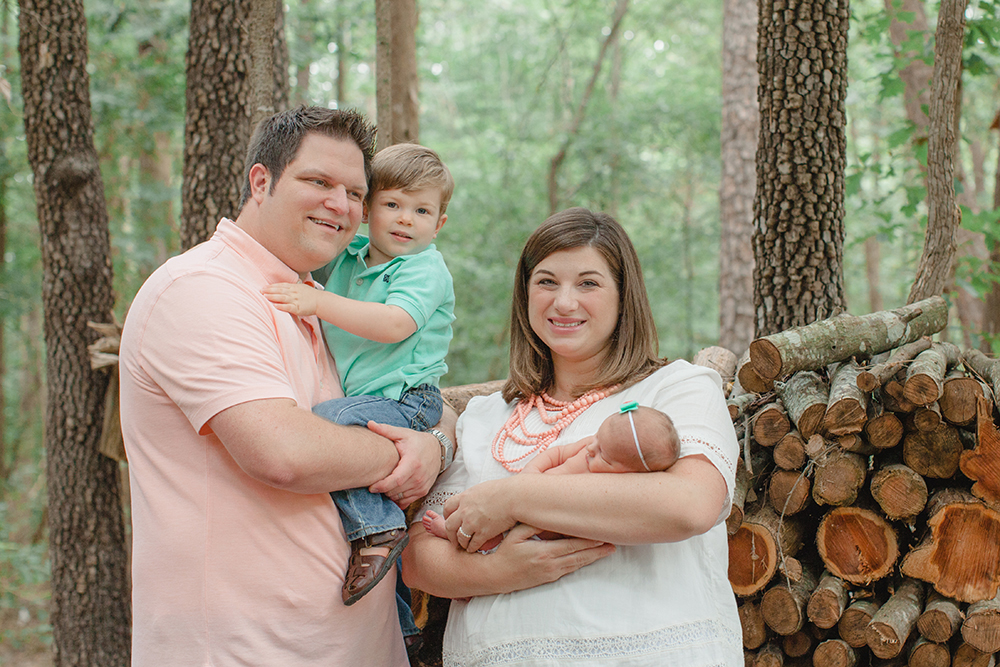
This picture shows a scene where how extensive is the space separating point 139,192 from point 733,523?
816cm

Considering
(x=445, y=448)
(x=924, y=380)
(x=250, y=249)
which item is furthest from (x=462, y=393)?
(x=924, y=380)

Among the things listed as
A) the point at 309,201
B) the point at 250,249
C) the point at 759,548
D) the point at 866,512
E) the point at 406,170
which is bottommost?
the point at 759,548

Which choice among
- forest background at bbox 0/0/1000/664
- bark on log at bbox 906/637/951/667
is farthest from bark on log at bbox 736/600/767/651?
forest background at bbox 0/0/1000/664

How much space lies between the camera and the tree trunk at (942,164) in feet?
11.4

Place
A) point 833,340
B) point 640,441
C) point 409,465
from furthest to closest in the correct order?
A: 1. point 833,340
2. point 409,465
3. point 640,441

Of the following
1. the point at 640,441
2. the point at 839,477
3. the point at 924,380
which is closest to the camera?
the point at 640,441

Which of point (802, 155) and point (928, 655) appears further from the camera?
point (802, 155)

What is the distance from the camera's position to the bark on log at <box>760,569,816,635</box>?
2.48 m

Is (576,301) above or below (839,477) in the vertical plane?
above

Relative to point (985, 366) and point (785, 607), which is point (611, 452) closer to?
point (785, 607)

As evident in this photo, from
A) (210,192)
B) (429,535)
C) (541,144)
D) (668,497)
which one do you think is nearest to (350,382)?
(429,535)

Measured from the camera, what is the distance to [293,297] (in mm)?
1919

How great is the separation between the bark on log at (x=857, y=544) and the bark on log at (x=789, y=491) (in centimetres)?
11

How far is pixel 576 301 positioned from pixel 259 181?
3.05 ft
